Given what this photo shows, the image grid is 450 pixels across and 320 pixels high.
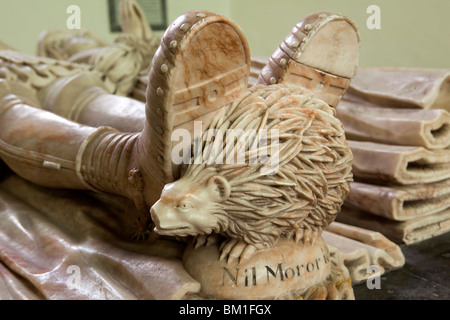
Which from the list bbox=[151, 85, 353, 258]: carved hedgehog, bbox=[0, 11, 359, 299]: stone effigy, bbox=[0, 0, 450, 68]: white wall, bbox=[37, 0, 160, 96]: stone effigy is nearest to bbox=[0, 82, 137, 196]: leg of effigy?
bbox=[0, 11, 359, 299]: stone effigy

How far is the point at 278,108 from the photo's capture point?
1048mm

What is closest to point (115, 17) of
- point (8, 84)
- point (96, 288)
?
point (8, 84)

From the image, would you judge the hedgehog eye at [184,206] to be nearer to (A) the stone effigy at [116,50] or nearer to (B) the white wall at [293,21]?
(A) the stone effigy at [116,50]

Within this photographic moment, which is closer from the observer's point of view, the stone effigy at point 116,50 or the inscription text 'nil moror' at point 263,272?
the inscription text 'nil moror' at point 263,272

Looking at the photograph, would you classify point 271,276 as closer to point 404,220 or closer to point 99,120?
point 404,220

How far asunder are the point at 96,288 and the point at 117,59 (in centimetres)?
149

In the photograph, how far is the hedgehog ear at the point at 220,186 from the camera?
97 centimetres

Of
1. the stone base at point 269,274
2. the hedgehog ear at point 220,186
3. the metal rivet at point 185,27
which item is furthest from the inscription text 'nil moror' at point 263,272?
the metal rivet at point 185,27

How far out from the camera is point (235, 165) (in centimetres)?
98

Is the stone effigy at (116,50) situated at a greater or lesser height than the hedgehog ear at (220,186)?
lesser

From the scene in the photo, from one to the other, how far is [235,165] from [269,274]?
24cm

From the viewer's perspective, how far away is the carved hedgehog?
3.22 feet

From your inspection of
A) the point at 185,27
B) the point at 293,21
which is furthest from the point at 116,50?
the point at 185,27

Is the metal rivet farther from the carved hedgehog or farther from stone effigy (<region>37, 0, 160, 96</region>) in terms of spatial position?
stone effigy (<region>37, 0, 160, 96</region>)
